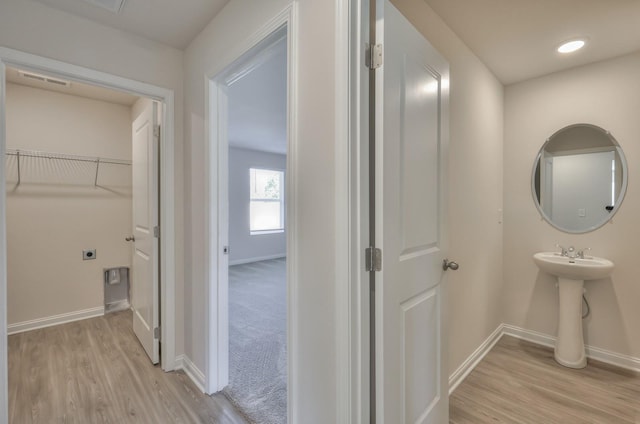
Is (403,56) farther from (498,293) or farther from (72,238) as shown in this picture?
(72,238)

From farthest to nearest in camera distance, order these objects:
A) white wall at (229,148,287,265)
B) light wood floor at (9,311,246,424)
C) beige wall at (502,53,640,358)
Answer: white wall at (229,148,287,265) < beige wall at (502,53,640,358) < light wood floor at (9,311,246,424)

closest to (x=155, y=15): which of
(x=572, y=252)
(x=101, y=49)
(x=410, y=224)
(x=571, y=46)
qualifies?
(x=101, y=49)

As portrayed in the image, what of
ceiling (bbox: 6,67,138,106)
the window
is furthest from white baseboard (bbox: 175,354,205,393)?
the window

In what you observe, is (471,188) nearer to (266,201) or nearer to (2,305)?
(2,305)

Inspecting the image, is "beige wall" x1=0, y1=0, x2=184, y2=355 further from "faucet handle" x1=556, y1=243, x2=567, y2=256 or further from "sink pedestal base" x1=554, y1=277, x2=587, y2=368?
"faucet handle" x1=556, y1=243, x2=567, y2=256

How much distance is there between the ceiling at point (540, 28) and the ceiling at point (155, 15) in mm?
1401

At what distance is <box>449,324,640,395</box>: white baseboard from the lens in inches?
77.9

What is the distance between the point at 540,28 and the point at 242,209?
542cm

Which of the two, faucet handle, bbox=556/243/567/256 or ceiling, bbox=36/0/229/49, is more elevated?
ceiling, bbox=36/0/229/49

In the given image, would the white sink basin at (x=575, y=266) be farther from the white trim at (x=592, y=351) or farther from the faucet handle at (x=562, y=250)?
the white trim at (x=592, y=351)

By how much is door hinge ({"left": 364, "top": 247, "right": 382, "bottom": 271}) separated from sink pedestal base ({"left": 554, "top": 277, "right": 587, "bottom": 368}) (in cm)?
214

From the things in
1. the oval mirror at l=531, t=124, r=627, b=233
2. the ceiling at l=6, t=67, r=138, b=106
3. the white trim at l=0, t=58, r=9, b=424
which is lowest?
the white trim at l=0, t=58, r=9, b=424

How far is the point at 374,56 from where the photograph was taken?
3.45 ft

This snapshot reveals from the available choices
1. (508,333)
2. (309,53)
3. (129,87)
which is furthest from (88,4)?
(508,333)
